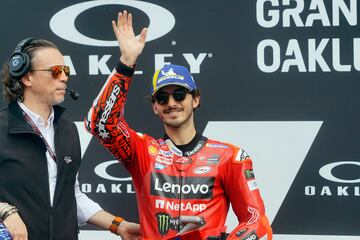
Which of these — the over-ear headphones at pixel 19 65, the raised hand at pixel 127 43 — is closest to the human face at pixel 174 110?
the raised hand at pixel 127 43

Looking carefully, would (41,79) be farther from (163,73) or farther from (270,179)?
(270,179)

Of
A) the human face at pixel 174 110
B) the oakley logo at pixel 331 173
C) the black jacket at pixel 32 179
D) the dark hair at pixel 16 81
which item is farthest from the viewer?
the oakley logo at pixel 331 173

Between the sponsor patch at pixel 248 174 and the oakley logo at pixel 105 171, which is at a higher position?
the sponsor patch at pixel 248 174

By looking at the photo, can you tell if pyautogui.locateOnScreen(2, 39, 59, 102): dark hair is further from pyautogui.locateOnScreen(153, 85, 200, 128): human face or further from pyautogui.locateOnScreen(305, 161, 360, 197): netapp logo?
pyautogui.locateOnScreen(305, 161, 360, 197): netapp logo

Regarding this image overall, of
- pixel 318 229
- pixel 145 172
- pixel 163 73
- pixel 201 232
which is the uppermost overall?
pixel 163 73

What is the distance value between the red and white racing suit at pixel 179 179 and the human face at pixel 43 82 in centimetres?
21

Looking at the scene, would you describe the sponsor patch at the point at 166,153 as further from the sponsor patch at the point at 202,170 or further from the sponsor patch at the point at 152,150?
the sponsor patch at the point at 202,170

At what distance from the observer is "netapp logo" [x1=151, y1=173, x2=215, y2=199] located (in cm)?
277

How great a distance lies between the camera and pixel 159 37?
3400mm

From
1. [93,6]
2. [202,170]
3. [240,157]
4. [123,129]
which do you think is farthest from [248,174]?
[93,6]

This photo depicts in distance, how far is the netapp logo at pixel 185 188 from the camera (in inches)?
109

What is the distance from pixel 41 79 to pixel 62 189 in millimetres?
432

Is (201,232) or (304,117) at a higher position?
(304,117)

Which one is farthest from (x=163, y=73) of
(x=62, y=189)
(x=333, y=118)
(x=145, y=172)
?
(x=333, y=118)
